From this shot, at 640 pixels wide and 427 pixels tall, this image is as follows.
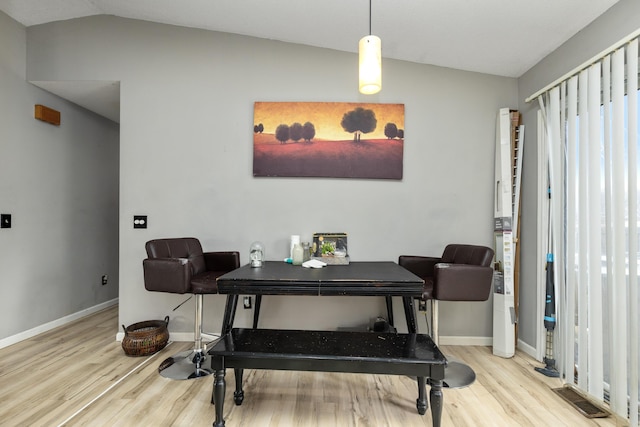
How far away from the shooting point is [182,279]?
8.14 ft

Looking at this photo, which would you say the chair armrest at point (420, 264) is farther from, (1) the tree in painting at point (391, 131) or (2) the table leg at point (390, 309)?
(1) the tree in painting at point (391, 131)

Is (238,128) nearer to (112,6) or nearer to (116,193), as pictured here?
(112,6)

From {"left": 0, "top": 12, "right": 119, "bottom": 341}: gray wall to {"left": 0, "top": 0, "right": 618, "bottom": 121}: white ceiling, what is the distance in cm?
39

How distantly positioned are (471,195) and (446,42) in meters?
1.36

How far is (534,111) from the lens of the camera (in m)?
2.99

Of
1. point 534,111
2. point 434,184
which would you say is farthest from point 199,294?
point 534,111

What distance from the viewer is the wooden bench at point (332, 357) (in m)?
1.66

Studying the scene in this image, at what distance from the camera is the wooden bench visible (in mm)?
1664

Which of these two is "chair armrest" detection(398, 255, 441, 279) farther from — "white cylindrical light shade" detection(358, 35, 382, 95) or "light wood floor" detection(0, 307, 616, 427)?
"white cylindrical light shade" detection(358, 35, 382, 95)

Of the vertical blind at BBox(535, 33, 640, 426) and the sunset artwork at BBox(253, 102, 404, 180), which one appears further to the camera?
the sunset artwork at BBox(253, 102, 404, 180)

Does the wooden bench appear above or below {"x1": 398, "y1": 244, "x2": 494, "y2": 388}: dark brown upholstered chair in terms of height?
below

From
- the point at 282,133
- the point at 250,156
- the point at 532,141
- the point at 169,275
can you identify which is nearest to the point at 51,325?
the point at 169,275

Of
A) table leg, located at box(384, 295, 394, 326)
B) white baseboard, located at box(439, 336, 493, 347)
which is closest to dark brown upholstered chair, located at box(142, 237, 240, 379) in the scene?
table leg, located at box(384, 295, 394, 326)

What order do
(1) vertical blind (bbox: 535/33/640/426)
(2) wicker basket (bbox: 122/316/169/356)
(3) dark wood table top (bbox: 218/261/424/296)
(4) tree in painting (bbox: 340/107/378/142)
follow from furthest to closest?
(4) tree in painting (bbox: 340/107/378/142), (2) wicker basket (bbox: 122/316/169/356), (3) dark wood table top (bbox: 218/261/424/296), (1) vertical blind (bbox: 535/33/640/426)
